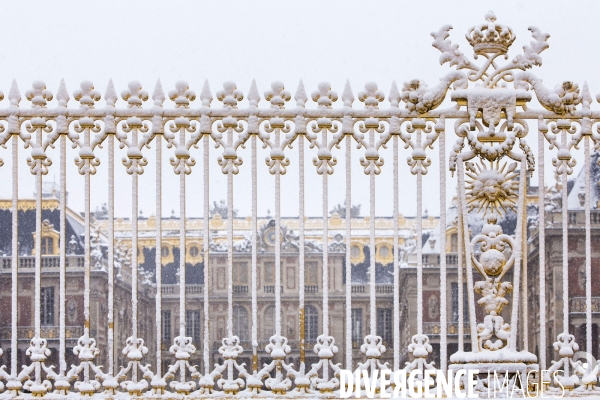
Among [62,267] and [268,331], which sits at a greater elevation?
[62,267]

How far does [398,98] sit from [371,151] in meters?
0.47

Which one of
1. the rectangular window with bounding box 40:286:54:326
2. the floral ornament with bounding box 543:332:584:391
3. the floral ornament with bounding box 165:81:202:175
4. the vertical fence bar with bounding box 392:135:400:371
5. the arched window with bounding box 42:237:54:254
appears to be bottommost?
the rectangular window with bounding box 40:286:54:326

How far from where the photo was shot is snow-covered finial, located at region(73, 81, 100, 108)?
8.36 metres

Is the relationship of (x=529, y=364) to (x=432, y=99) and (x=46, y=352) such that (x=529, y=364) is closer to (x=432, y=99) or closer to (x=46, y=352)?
(x=432, y=99)

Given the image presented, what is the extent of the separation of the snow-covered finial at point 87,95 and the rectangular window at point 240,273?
47.2 metres

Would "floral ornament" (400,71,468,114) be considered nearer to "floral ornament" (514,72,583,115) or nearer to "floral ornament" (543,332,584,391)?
"floral ornament" (514,72,583,115)

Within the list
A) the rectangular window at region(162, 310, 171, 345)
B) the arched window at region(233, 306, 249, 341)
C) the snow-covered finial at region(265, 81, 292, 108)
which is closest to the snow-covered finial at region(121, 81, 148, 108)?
the snow-covered finial at region(265, 81, 292, 108)

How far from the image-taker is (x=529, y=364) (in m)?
8.06

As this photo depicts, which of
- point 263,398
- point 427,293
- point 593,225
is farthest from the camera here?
point 427,293

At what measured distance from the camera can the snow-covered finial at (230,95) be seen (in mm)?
8266

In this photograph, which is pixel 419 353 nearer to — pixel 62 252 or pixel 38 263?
pixel 62 252

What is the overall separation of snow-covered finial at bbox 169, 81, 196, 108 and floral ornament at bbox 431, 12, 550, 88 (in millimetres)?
1958

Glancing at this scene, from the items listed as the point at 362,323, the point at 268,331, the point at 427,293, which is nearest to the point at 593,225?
the point at 427,293

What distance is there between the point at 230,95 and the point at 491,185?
215 centimetres
